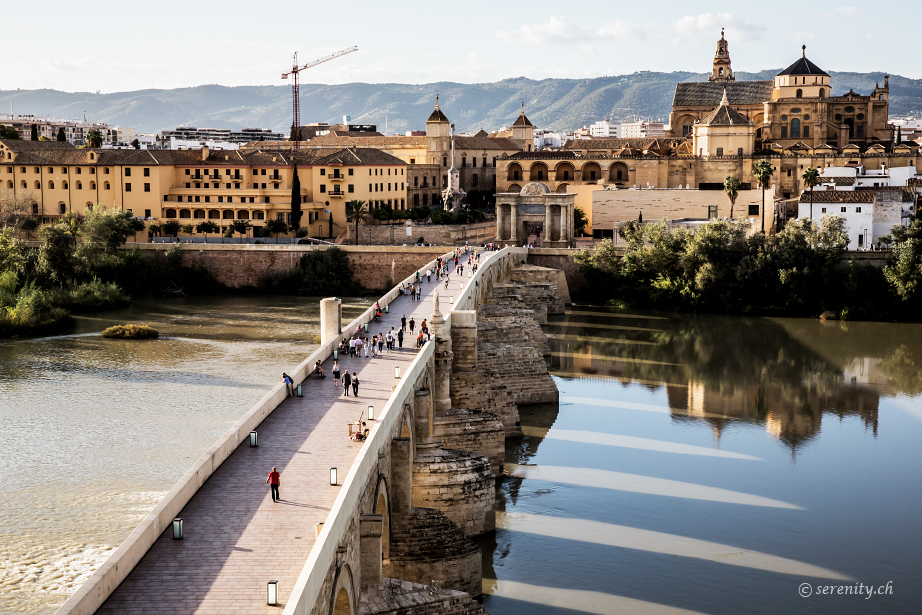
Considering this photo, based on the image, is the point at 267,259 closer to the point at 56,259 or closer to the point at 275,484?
the point at 56,259

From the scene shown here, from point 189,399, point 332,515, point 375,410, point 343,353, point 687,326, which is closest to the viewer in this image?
point 332,515

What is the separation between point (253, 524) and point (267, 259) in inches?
1689

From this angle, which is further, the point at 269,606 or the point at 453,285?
the point at 453,285

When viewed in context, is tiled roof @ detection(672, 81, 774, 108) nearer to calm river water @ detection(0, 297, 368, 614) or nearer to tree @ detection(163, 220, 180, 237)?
tree @ detection(163, 220, 180, 237)

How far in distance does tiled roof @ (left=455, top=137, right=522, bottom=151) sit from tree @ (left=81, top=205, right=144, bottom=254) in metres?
34.0

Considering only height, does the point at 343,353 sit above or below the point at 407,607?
above

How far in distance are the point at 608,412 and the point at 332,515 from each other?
19.0 meters

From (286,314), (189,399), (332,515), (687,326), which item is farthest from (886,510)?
(286,314)

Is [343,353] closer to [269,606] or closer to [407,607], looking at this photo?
[407,607]

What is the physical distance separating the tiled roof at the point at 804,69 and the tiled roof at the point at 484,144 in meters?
24.1

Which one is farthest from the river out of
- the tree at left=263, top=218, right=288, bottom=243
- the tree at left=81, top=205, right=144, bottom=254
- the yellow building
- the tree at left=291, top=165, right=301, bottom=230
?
the yellow building

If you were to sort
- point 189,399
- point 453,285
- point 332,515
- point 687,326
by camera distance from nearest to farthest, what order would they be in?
point 332,515 < point 189,399 < point 453,285 < point 687,326

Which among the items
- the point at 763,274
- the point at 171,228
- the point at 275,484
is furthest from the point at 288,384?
the point at 171,228

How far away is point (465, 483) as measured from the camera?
60.1 feet
